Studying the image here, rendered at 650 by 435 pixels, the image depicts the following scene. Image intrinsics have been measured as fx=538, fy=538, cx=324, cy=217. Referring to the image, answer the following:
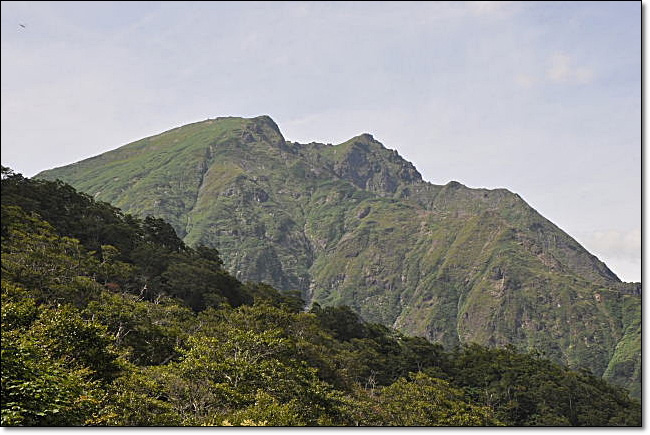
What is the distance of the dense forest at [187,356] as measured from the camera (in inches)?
731

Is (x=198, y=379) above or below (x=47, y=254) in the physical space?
below

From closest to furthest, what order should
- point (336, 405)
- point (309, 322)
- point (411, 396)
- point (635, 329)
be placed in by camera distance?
point (336, 405) → point (411, 396) → point (309, 322) → point (635, 329)

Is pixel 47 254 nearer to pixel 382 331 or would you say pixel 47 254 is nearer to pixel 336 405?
pixel 336 405

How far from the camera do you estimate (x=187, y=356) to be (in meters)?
27.0

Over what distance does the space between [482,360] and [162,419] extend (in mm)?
59697

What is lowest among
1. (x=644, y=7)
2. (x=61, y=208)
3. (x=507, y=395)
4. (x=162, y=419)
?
(x=507, y=395)

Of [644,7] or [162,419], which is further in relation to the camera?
[162,419]

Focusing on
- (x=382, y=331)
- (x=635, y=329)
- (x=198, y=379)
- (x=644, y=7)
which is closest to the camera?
(x=644, y=7)

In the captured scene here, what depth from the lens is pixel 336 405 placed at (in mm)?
30469

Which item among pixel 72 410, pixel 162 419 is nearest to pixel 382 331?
pixel 162 419

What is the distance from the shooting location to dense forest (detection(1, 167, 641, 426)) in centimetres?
1858

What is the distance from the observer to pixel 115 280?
166 feet

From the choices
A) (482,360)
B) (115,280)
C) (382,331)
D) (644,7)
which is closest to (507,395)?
(482,360)

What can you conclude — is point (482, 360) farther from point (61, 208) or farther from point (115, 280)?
point (61, 208)
